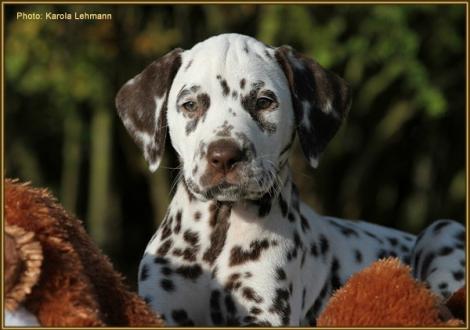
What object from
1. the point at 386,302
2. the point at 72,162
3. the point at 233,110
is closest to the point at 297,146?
the point at 72,162

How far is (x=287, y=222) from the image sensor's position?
231 inches

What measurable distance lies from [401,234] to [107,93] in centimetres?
1015

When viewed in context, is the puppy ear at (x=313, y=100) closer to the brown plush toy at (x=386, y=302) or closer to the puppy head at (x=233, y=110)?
the puppy head at (x=233, y=110)

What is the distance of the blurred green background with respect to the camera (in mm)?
15867

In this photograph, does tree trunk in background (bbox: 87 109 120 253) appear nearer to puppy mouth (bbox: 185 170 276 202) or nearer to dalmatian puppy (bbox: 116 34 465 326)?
dalmatian puppy (bbox: 116 34 465 326)

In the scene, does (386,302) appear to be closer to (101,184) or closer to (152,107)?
(152,107)

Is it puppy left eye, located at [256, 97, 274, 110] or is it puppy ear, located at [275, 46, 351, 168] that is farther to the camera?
puppy ear, located at [275, 46, 351, 168]

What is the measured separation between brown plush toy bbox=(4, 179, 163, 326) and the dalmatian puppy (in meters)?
1.26

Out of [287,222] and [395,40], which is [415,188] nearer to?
[395,40]

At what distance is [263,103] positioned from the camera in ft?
18.4

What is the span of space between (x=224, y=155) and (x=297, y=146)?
34.1 ft

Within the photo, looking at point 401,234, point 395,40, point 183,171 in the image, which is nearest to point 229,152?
point 183,171

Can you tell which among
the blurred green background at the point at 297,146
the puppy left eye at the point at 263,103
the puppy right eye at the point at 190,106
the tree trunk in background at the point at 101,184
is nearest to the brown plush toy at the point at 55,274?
the puppy right eye at the point at 190,106

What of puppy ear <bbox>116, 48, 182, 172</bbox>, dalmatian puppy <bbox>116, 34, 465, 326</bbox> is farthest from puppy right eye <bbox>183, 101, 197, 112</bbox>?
puppy ear <bbox>116, 48, 182, 172</bbox>
